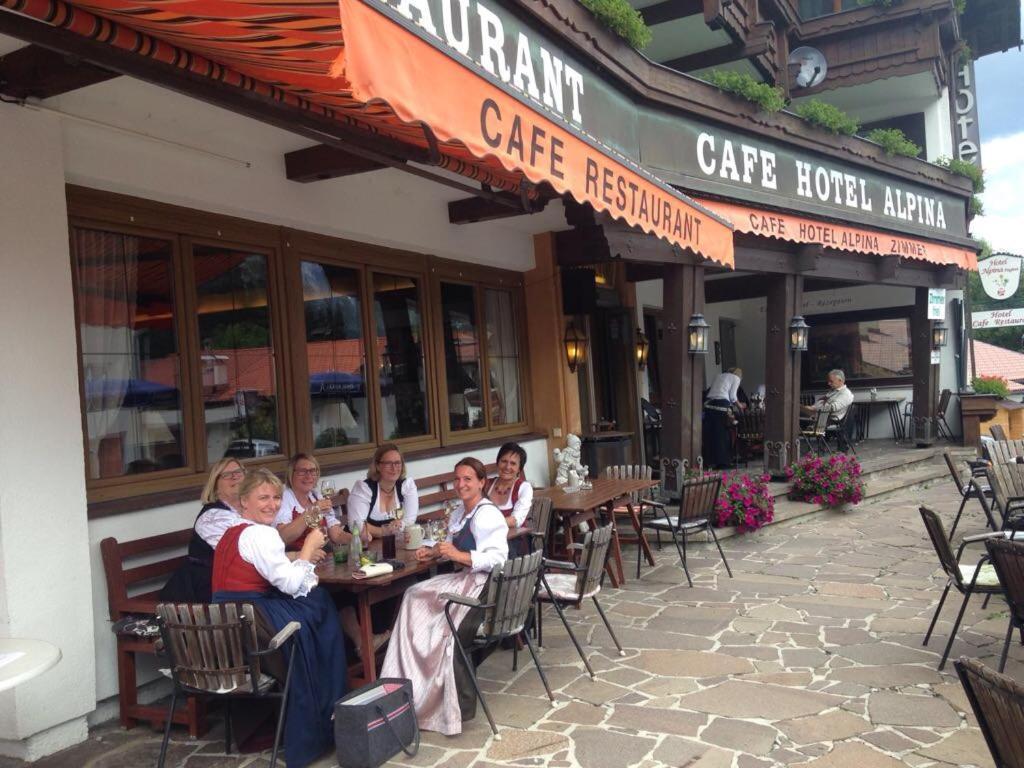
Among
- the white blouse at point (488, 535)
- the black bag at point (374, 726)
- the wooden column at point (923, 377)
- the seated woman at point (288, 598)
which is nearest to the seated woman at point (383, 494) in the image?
the white blouse at point (488, 535)

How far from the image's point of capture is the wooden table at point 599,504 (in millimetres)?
6273

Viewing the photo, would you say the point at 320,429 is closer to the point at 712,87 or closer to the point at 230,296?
the point at 230,296

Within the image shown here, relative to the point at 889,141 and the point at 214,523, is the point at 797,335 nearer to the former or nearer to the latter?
the point at 889,141

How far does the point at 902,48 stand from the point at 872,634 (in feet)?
39.2

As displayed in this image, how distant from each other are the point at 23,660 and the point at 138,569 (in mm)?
1710

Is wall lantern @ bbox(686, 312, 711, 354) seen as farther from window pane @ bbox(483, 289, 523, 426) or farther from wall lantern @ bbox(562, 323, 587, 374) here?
window pane @ bbox(483, 289, 523, 426)

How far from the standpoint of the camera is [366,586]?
13.2 ft

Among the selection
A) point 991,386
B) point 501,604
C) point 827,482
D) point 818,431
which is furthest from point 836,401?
point 501,604

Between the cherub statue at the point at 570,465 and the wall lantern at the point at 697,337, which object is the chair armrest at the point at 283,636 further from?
the wall lantern at the point at 697,337

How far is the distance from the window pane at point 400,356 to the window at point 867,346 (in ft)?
39.3

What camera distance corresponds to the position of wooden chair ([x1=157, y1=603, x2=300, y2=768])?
346 cm

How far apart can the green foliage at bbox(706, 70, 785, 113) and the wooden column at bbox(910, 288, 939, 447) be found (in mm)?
6706

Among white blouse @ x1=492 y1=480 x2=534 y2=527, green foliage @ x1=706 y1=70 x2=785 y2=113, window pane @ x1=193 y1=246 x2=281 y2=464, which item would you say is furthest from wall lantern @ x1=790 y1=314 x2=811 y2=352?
window pane @ x1=193 y1=246 x2=281 y2=464

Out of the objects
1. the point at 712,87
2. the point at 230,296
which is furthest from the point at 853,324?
the point at 230,296
